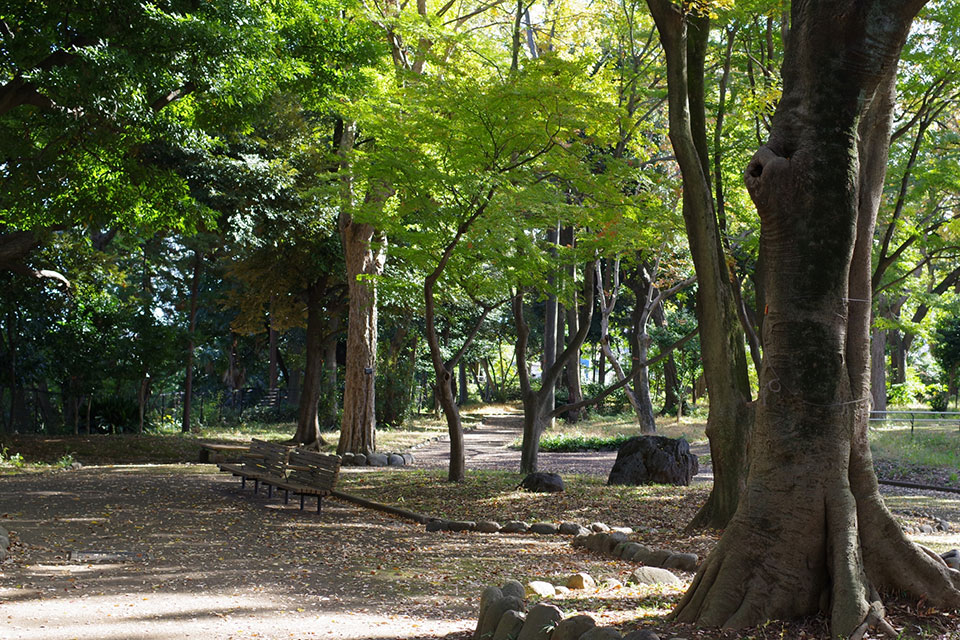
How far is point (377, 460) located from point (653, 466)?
251 inches

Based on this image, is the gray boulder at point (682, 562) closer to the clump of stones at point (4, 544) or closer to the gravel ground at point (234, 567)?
the gravel ground at point (234, 567)

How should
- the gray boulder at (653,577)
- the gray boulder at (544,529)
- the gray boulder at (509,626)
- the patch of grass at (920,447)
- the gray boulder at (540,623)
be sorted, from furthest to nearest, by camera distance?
1. the patch of grass at (920,447)
2. the gray boulder at (544,529)
3. the gray boulder at (653,577)
4. the gray boulder at (509,626)
5. the gray boulder at (540,623)

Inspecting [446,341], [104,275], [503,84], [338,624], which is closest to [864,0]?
[338,624]

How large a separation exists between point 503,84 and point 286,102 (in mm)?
8705

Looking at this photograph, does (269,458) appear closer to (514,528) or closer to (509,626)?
(514,528)

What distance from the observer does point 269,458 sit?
12172mm

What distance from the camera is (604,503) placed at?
11.5 m

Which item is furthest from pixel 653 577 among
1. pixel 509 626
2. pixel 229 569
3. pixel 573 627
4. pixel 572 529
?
pixel 229 569

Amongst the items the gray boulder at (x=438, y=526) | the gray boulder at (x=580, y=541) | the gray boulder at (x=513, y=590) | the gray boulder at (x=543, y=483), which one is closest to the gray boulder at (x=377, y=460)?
the gray boulder at (x=543, y=483)

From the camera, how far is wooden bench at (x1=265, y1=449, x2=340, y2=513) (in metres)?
10.5

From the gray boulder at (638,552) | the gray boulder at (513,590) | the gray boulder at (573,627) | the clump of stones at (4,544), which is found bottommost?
the gray boulder at (638,552)

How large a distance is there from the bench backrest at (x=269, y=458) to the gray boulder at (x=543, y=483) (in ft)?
11.9

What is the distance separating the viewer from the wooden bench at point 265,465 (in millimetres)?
11742

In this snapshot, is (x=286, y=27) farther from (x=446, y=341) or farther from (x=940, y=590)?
(x=446, y=341)
